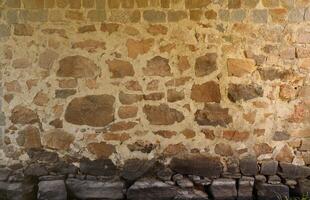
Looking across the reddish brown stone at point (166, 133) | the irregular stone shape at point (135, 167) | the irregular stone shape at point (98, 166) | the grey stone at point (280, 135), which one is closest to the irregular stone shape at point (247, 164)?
the grey stone at point (280, 135)

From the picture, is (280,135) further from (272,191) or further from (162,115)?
(162,115)

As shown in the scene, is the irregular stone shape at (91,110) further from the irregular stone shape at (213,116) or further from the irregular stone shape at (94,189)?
the irregular stone shape at (213,116)

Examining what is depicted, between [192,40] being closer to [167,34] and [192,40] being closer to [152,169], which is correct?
[167,34]

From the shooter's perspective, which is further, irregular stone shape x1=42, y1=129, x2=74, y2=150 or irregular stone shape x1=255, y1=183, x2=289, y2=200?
irregular stone shape x1=255, y1=183, x2=289, y2=200

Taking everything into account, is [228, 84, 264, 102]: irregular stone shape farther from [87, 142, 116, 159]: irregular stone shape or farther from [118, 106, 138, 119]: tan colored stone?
[87, 142, 116, 159]: irregular stone shape

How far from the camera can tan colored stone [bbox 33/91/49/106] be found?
4.41 meters

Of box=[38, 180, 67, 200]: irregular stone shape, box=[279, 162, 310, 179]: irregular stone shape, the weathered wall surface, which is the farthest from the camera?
box=[279, 162, 310, 179]: irregular stone shape

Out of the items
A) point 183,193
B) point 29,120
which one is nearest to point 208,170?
point 183,193

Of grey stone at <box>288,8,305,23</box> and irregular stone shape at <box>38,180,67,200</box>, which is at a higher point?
grey stone at <box>288,8,305,23</box>

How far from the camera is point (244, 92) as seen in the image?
4.46 m

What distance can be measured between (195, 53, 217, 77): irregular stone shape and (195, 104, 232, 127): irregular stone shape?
0.32 m

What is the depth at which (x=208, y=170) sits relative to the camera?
4.54 metres

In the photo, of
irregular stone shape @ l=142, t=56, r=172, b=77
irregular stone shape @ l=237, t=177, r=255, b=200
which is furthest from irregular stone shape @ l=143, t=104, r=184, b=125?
irregular stone shape @ l=237, t=177, r=255, b=200

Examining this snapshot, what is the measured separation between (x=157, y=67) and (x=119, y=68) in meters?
0.35
